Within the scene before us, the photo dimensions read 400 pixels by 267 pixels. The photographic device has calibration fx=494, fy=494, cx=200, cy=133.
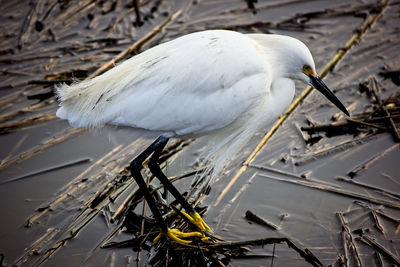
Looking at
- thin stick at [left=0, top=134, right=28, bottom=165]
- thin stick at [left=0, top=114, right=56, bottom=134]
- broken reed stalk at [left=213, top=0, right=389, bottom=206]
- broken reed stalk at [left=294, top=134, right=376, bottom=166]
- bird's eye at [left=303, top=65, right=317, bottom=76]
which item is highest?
bird's eye at [left=303, top=65, right=317, bottom=76]

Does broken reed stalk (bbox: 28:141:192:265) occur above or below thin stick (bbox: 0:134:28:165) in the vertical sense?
below

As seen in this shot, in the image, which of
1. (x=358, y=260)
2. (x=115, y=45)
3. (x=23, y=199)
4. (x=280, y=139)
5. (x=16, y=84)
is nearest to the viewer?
(x=358, y=260)

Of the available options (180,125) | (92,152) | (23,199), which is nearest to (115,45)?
(92,152)

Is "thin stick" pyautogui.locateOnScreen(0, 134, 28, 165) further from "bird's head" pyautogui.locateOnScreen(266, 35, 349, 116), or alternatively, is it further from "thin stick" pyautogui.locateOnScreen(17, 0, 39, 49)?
"bird's head" pyautogui.locateOnScreen(266, 35, 349, 116)

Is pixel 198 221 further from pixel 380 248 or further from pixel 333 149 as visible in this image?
pixel 333 149

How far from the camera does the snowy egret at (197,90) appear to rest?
305cm

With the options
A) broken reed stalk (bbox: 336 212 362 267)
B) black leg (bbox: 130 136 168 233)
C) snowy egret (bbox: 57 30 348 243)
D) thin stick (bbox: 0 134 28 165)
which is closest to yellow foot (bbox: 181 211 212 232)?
snowy egret (bbox: 57 30 348 243)

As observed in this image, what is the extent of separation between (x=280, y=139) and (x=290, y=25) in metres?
1.92

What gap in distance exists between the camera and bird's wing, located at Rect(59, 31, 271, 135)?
120 inches

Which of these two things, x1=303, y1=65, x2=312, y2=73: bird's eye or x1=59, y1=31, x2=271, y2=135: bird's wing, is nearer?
x1=59, y1=31, x2=271, y2=135: bird's wing

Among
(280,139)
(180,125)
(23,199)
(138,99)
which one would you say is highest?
(138,99)

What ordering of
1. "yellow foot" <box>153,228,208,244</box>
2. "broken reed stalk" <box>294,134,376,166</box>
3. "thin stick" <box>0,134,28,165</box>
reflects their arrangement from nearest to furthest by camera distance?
"yellow foot" <box>153,228,208,244</box> → "broken reed stalk" <box>294,134,376,166</box> → "thin stick" <box>0,134,28,165</box>

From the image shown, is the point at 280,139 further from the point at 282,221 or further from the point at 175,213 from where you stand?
the point at 175,213

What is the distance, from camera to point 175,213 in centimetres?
353
